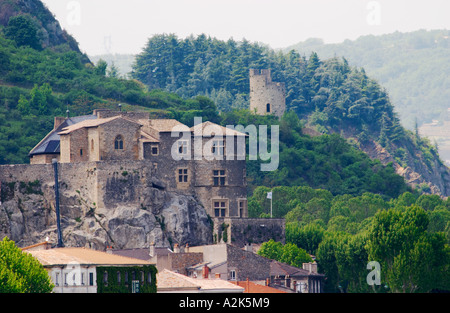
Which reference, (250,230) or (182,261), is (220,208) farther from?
(182,261)

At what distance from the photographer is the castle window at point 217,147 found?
310 ft

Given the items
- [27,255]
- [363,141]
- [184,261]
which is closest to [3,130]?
[184,261]

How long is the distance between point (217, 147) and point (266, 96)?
5940cm

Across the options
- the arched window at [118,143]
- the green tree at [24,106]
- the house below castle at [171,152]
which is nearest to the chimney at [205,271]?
the house below castle at [171,152]

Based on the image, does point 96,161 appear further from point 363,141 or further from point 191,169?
point 363,141

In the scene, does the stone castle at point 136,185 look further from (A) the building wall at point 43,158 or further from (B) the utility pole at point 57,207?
(B) the utility pole at point 57,207

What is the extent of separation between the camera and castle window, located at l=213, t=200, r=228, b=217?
93875mm

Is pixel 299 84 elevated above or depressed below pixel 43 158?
above

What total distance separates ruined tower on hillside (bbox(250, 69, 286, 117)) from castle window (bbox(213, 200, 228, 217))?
57839 millimetres

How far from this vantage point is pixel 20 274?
219 ft

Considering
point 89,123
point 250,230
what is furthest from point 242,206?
point 89,123

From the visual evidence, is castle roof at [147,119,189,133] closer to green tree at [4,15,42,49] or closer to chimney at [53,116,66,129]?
chimney at [53,116,66,129]

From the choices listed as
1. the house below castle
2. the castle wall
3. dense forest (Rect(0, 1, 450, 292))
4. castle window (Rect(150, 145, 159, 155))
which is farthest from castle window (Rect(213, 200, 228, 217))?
castle window (Rect(150, 145, 159, 155))

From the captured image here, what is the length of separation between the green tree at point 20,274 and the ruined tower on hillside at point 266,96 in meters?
83.9
